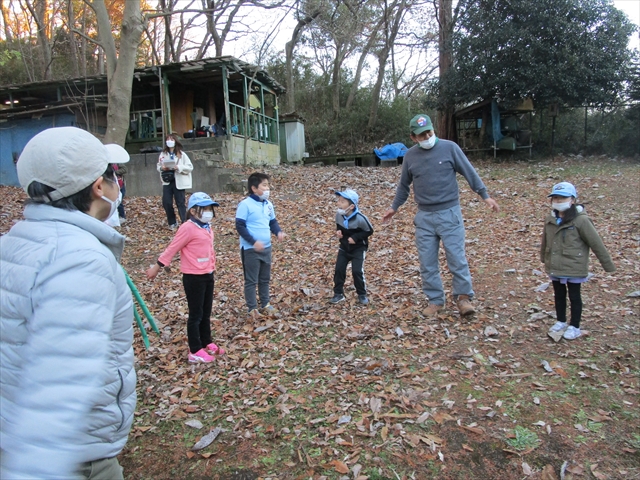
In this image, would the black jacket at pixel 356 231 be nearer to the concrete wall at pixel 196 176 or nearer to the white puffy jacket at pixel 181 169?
the white puffy jacket at pixel 181 169

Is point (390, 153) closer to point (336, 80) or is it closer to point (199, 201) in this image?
point (336, 80)

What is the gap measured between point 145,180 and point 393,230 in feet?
26.3

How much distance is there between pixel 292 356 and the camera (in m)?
4.84

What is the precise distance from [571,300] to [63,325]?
188 inches

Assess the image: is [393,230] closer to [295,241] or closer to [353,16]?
[295,241]

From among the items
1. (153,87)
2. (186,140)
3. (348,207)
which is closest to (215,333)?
(348,207)

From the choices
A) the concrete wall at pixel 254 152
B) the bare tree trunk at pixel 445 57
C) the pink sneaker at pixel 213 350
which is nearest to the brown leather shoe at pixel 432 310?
the pink sneaker at pixel 213 350

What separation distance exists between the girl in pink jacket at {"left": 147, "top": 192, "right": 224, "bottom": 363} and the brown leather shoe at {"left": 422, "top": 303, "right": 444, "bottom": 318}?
2499 millimetres

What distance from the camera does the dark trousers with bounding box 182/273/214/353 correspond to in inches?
181

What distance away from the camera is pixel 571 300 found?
480 centimetres

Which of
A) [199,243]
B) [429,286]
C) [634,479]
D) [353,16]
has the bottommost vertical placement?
[634,479]

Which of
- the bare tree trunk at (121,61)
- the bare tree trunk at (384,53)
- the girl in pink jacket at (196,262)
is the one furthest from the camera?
the bare tree trunk at (384,53)

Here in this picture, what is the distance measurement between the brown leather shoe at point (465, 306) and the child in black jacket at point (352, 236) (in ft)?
3.99

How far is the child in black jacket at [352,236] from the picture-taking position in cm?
577
